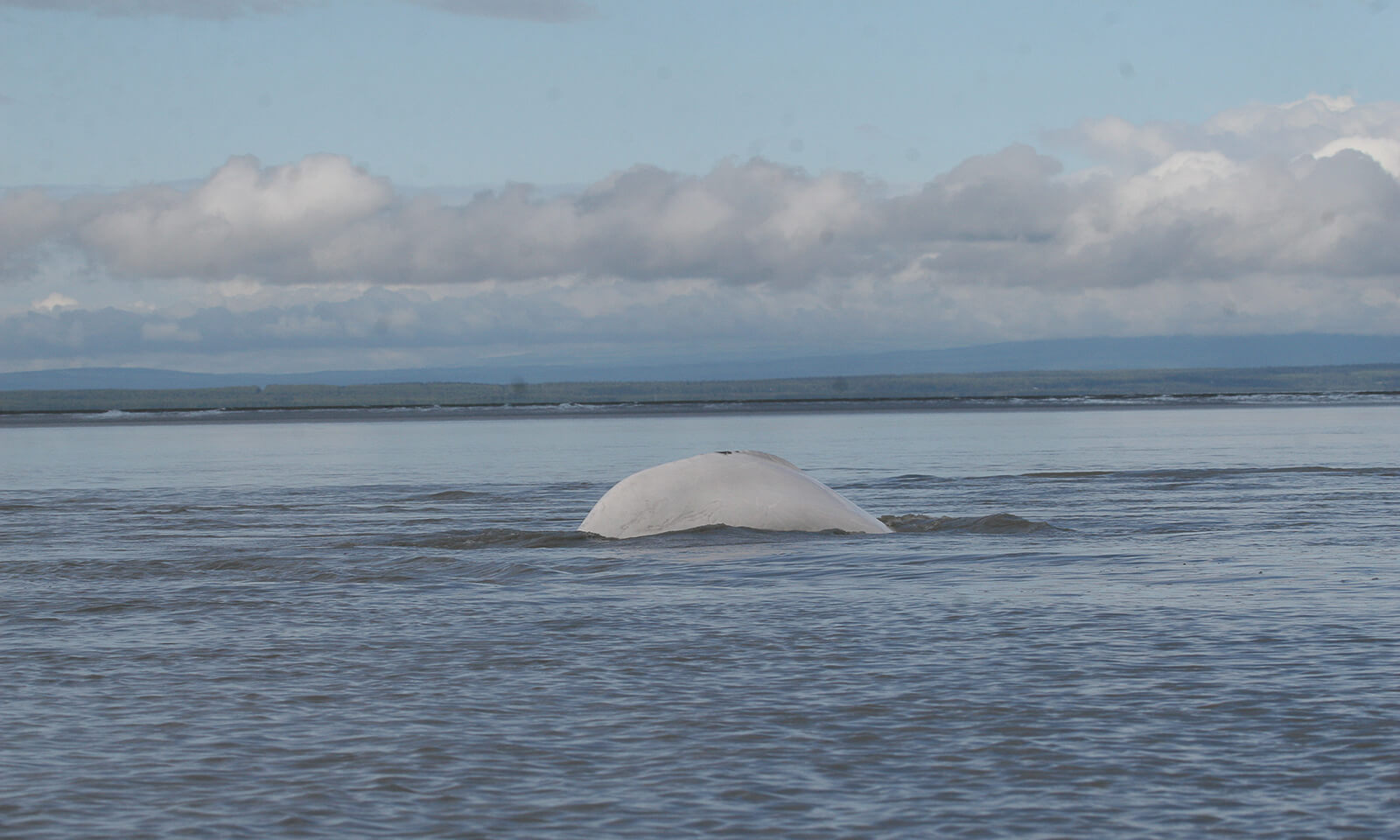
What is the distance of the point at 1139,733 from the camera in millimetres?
7742

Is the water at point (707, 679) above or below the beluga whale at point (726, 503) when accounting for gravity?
below

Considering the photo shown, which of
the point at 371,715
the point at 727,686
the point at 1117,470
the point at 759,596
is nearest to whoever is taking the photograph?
the point at 371,715

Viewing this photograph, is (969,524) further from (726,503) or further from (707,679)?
(707,679)

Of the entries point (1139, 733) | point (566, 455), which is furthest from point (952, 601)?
point (566, 455)

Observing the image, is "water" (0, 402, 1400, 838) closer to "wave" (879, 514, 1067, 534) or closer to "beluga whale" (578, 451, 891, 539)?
"wave" (879, 514, 1067, 534)

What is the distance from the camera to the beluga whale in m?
18.8

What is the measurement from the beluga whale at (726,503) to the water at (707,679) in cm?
43

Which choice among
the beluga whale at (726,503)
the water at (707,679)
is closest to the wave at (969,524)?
the water at (707,679)

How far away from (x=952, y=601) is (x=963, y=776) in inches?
230

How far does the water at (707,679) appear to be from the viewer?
6555 millimetres

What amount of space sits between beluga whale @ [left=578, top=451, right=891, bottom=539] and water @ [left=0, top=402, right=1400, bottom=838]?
431mm

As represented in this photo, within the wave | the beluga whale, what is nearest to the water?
the wave

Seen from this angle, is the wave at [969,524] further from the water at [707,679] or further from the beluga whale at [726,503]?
the beluga whale at [726,503]

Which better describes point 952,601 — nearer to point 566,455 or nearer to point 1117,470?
point 1117,470
